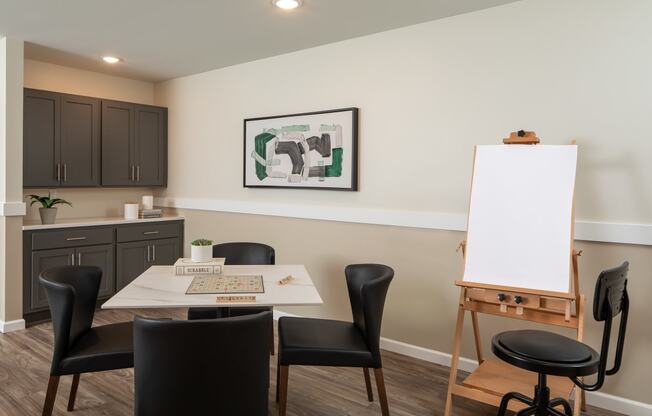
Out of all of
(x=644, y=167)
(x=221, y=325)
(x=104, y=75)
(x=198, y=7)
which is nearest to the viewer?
(x=221, y=325)

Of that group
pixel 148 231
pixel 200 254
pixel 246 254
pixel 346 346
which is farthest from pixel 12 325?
pixel 346 346

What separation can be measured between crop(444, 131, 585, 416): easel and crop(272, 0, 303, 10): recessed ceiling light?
4.91ft

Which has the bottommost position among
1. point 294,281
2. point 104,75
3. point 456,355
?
point 456,355

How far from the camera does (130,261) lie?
4684 millimetres

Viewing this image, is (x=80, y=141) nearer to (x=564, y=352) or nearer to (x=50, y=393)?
(x=50, y=393)

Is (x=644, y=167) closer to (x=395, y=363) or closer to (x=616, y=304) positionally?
(x=616, y=304)

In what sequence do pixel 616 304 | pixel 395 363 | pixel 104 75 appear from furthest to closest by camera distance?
pixel 104 75 < pixel 395 363 < pixel 616 304

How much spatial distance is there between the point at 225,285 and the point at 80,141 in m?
2.88

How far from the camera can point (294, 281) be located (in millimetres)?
2584

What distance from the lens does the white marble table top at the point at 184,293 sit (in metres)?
2.13

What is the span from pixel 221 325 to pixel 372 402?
1448mm

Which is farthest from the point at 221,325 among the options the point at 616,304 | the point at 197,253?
the point at 616,304

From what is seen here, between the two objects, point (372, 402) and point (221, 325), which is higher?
point (221, 325)

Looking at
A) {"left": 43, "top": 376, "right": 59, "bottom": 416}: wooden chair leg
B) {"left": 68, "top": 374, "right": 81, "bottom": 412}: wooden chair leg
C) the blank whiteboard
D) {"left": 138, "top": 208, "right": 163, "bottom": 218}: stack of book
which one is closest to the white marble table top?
{"left": 43, "top": 376, "right": 59, "bottom": 416}: wooden chair leg
